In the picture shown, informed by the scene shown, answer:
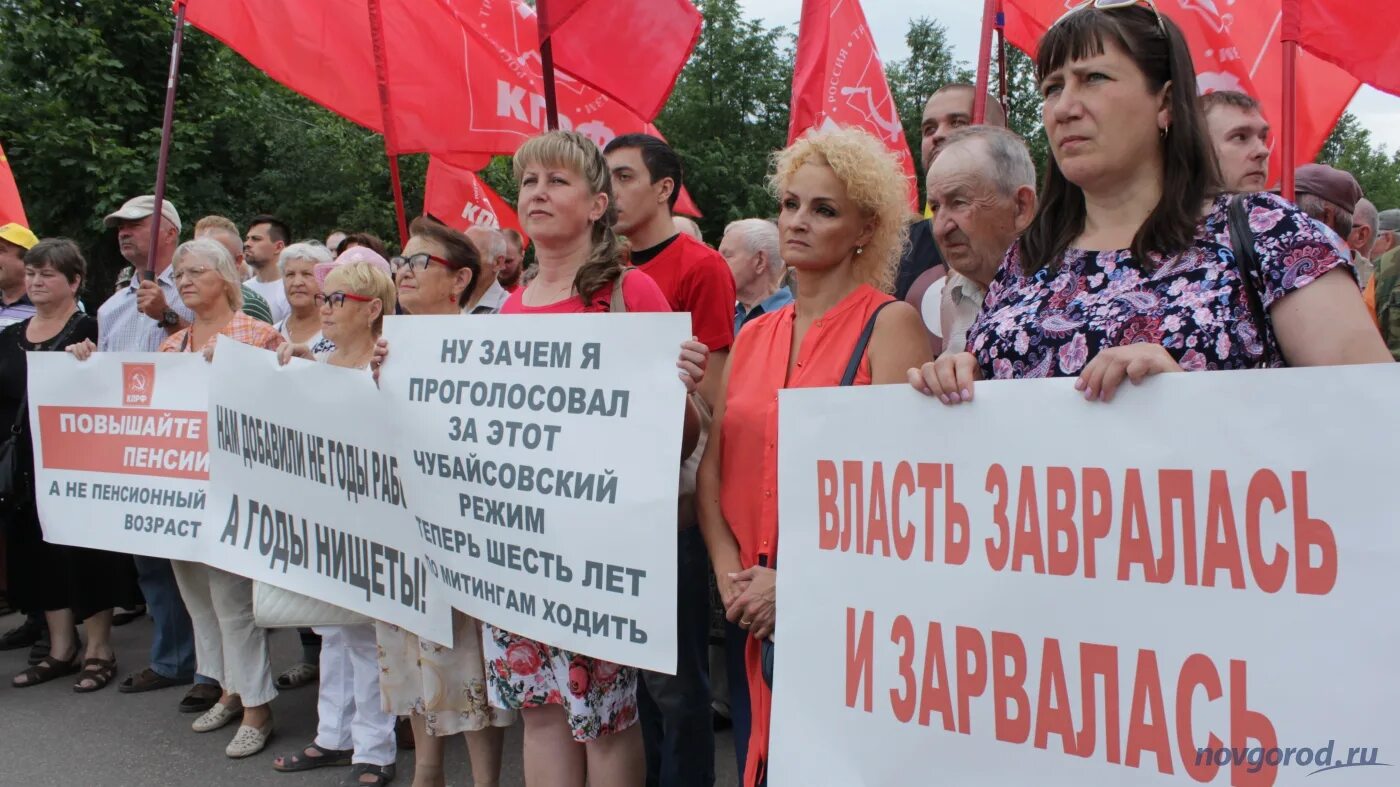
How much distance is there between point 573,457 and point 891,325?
0.84 m

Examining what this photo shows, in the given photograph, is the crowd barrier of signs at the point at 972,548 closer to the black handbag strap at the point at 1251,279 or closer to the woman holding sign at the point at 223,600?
the black handbag strap at the point at 1251,279

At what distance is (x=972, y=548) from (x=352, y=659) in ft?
9.25

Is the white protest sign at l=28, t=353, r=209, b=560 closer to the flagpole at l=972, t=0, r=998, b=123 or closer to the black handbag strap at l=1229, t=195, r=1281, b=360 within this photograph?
the flagpole at l=972, t=0, r=998, b=123

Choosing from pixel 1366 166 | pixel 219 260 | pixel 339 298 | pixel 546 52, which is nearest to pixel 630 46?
pixel 546 52

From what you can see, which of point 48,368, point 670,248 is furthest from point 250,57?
point 670,248

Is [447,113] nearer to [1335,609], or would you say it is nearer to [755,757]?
[755,757]

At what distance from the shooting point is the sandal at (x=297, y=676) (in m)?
5.24

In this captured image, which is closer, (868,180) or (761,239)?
(868,180)

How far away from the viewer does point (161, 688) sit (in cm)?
526

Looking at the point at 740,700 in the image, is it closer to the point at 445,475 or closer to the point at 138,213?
the point at 445,475

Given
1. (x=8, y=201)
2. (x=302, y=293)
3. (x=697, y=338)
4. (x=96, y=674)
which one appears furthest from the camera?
(x=8, y=201)

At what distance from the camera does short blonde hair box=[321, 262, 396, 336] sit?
383 centimetres

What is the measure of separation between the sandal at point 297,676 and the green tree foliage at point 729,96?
24962 mm

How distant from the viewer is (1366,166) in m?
52.6
